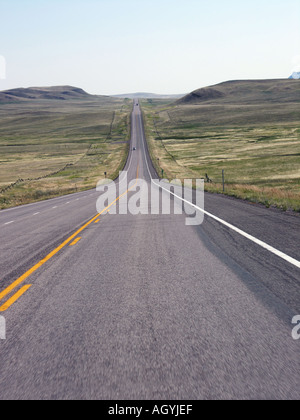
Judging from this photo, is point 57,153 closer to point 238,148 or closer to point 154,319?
point 238,148

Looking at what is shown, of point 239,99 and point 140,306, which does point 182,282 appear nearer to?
point 140,306

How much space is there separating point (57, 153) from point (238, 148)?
4558cm

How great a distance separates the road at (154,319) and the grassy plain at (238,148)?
23.1ft

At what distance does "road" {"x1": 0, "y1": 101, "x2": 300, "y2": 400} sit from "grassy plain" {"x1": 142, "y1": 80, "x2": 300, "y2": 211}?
23.1ft

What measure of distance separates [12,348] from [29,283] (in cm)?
231

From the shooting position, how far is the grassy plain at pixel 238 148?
29.5 m

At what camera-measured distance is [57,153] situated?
301 feet
